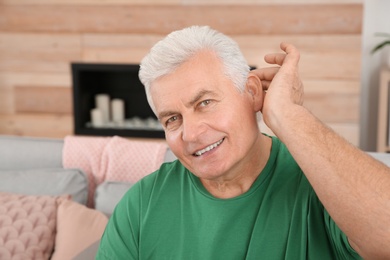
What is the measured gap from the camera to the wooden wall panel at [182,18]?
152 inches

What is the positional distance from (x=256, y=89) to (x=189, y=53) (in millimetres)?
184

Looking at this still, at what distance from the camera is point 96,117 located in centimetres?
444

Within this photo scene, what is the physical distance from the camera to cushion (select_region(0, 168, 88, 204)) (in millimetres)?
1953

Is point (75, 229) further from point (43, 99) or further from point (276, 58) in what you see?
point (43, 99)

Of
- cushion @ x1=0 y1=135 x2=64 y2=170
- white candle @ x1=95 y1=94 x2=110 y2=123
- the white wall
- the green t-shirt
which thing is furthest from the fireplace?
the green t-shirt

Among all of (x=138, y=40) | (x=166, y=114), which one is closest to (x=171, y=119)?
(x=166, y=114)

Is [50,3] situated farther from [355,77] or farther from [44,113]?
[355,77]

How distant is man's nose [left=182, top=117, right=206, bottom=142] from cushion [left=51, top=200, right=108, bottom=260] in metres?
0.63

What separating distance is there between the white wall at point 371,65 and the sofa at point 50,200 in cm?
263

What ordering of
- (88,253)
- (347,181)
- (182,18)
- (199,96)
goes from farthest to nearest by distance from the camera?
(182,18), (88,253), (199,96), (347,181)

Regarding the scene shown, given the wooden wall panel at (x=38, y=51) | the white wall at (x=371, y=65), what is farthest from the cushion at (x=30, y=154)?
the white wall at (x=371, y=65)

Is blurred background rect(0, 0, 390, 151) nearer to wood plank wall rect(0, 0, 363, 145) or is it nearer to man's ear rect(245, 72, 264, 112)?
wood plank wall rect(0, 0, 363, 145)

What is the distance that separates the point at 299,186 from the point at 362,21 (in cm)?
280

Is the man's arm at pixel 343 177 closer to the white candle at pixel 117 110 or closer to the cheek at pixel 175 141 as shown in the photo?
the cheek at pixel 175 141
